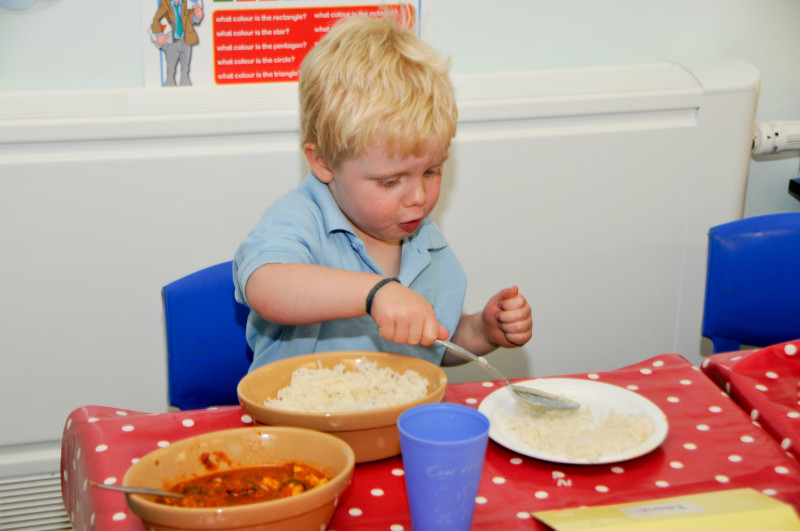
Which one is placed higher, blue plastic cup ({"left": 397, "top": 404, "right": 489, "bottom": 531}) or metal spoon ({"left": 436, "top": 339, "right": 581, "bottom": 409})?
blue plastic cup ({"left": 397, "top": 404, "right": 489, "bottom": 531})

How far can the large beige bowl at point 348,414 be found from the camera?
74 centimetres

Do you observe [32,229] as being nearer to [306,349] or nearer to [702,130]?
[306,349]

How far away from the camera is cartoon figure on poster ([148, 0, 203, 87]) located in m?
1.58

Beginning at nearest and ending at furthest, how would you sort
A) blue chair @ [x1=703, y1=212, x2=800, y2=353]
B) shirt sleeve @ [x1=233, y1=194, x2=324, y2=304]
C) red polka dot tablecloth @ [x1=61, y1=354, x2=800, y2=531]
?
1. red polka dot tablecloth @ [x1=61, y1=354, x2=800, y2=531]
2. shirt sleeve @ [x1=233, y1=194, x2=324, y2=304]
3. blue chair @ [x1=703, y1=212, x2=800, y2=353]

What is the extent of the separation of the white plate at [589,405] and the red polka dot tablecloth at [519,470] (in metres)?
0.02

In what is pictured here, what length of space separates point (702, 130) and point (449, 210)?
61 cm

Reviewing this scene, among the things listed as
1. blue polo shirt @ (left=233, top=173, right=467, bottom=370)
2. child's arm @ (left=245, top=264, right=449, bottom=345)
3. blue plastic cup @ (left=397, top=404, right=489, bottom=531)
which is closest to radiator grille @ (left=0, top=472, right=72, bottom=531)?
blue polo shirt @ (left=233, top=173, right=467, bottom=370)

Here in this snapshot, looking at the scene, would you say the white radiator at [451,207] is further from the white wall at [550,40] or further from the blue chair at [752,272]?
the blue chair at [752,272]

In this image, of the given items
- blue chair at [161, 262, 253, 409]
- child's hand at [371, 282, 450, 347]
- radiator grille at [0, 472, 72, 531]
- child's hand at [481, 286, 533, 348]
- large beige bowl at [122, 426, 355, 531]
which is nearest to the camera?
large beige bowl at [122, 426, 355, 531]

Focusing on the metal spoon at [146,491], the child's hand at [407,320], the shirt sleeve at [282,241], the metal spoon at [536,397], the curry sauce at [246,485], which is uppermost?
the shirt sleeve at [282,241]

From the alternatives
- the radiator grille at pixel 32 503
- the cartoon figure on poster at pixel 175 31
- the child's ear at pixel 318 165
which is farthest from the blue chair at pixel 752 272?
the radiator grille at pixel 32 503

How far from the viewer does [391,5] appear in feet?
5.36

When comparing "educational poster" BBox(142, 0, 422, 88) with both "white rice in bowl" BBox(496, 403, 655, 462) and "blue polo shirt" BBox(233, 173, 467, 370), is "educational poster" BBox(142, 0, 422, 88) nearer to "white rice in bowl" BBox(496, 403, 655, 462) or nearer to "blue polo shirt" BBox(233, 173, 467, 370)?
"blue polo shirt" BBox(233, 173, 467, 370)

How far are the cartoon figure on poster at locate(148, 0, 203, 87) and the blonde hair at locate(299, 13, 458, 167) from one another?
618 mm
